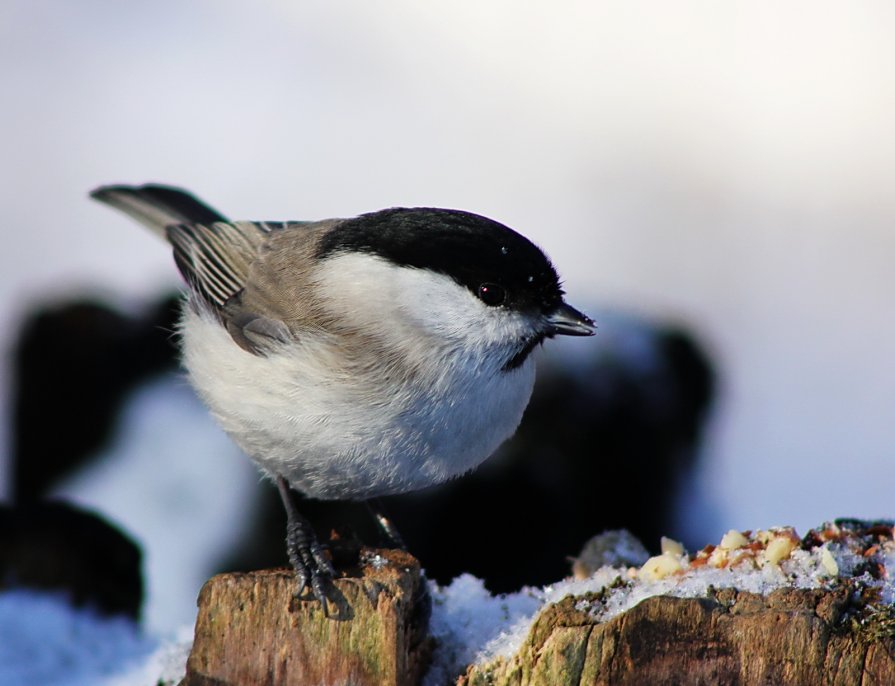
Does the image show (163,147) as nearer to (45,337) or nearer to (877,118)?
(45,337)

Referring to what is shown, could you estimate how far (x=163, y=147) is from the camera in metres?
6.37

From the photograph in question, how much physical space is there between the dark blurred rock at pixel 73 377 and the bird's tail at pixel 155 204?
2.61ft

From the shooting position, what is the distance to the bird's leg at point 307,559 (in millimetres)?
2039

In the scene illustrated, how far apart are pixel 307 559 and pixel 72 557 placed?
128cm

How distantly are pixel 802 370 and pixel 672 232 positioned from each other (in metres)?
1.23

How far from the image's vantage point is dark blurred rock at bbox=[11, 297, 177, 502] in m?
4.18

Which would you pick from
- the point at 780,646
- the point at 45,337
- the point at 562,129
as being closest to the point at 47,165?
the point at 45,337

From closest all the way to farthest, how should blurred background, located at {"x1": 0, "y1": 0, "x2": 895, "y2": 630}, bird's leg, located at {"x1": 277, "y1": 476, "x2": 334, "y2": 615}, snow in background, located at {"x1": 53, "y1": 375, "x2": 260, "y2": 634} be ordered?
bird's leg, located at {"x1": 277, "y1": 476, "x2": 334, "y2": 615} → snow in background, located at {"x1": 53, "y1": 375, "x2": 260, "y2": 634} → blurred background, located at {"x1": 0, "y1": 0, "x2": 895, "y2": 630}

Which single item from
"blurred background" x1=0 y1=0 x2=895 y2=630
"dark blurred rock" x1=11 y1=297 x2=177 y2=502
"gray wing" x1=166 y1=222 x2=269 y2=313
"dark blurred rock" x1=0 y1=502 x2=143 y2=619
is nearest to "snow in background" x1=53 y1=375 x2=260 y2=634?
"dark blurred rock" x1=11 y1=297 x2=177 y2=502

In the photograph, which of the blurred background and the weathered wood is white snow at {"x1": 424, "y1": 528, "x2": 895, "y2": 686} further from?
the blurred background

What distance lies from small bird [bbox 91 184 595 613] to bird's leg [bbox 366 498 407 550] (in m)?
0.39

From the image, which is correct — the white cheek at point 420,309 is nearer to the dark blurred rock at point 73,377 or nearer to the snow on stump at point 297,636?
the snow on stump at point 297,636

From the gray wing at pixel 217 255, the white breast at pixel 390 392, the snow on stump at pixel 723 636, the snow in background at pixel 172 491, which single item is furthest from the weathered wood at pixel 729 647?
the snow in background at pixel 172 491

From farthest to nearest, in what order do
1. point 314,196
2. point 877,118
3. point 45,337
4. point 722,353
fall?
point 877,118 < point 314,196 < point 722,353 < point 45,337
